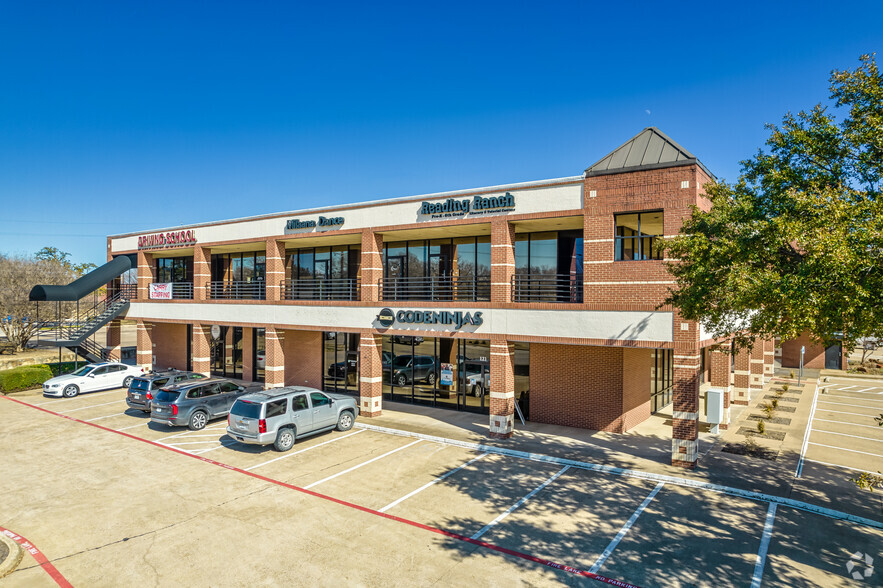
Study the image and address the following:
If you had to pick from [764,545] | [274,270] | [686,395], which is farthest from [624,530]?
[274,270]

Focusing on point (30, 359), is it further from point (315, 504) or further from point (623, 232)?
point (623, 232)

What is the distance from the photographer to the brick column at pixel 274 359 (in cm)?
2422

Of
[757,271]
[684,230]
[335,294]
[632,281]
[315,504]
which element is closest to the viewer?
[757,271]

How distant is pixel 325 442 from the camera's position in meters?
17.4

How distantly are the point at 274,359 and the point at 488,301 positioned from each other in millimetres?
11669

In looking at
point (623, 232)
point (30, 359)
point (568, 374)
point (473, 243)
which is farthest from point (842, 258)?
point (30, 359)

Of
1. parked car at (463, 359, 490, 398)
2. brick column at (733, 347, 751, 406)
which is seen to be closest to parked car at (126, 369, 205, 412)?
parked car at (463, 359, 490, 398)

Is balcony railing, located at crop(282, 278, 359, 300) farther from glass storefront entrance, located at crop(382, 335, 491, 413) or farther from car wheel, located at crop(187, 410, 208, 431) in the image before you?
car wheel, located at crop(187, 410, 208, 431)

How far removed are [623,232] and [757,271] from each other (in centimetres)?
829

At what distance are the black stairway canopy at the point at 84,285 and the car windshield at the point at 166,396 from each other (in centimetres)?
1456

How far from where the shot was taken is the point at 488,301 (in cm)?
1872

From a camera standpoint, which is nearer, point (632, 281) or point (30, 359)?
point (632, 281)

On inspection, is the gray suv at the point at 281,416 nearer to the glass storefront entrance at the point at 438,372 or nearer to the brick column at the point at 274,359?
the glass storefront entrance at the point at 438,372

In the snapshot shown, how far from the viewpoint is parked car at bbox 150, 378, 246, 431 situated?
1828cm
